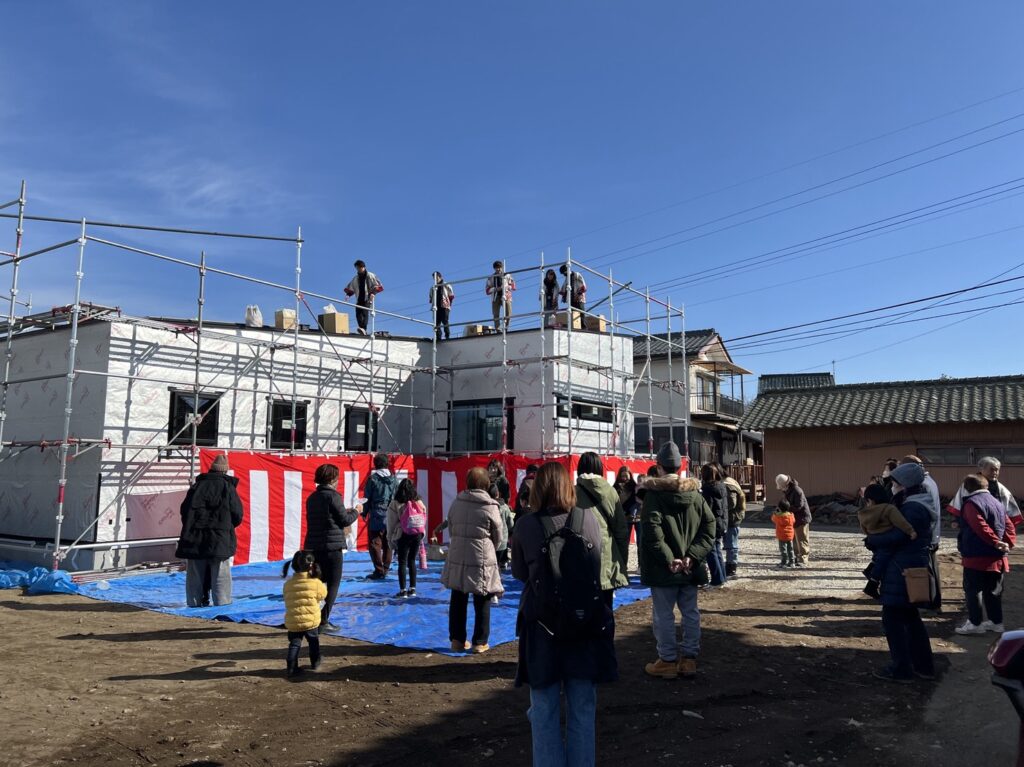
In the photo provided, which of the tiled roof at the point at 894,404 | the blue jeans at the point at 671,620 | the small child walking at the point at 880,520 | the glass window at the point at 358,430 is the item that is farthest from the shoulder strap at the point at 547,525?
the tiled roof at the point at 894,404

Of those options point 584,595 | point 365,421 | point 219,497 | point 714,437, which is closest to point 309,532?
point 219,497

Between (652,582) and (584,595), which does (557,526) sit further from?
(652,582)

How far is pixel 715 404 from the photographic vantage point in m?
34.0

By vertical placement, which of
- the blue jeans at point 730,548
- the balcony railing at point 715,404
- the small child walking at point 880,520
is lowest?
the blue jeans at point 730,548

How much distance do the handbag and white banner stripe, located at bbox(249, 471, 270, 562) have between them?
966 centimetres

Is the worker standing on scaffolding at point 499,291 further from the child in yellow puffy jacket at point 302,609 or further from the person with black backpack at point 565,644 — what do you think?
the person with black backpack at point 565,644

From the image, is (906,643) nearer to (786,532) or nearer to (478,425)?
(786,532)

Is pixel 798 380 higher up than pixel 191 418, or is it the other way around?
pixel 798 380

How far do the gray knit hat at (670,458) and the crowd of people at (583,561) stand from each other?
0.01m

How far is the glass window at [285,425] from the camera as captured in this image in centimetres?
1413

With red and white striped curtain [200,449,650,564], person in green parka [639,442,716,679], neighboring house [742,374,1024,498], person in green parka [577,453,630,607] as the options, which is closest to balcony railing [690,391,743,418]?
neighboring house [742,374,1024,498]

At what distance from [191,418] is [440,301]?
6796 mm

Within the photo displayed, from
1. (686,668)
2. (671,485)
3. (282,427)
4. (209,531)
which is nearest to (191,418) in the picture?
(282,427)

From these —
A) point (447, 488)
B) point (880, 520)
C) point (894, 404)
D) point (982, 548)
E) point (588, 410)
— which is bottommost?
point (982, 548)
